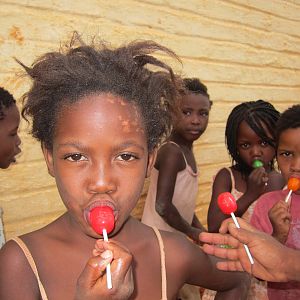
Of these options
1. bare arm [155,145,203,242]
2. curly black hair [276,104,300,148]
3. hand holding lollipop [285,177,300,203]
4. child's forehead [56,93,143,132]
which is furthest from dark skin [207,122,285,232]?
child's forehead [56,93,143,132]

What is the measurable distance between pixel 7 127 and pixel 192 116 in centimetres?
→ 162

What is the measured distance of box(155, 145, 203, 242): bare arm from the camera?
11.0 feet

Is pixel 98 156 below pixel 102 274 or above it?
above

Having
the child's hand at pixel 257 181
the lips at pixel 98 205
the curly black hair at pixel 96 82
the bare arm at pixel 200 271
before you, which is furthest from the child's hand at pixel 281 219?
the lips at pixel 98 205

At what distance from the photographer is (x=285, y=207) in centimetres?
225

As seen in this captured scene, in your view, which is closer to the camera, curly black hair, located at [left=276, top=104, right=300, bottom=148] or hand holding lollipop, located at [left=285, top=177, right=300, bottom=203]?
hand holding lollipop, located at [left=285, top=177, right=300, bottom=203]

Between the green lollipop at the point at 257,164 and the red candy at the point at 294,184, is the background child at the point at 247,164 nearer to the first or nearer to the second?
the green lollipop at the point at 257,164

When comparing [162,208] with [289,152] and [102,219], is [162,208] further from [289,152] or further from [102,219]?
[102,219]

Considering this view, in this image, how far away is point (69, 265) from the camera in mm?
1656

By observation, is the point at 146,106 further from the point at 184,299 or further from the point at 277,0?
the point at 277,0

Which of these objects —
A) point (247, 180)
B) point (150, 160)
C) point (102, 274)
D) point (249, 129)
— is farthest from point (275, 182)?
point (102, 274)

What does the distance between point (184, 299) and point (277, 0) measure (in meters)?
4.25

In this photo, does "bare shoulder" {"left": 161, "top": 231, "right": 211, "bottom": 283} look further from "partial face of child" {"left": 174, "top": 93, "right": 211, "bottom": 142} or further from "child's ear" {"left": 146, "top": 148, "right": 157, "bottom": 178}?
"partial face of child" {"left": 174, "top": 93, "right": 211, "bottom": 142}

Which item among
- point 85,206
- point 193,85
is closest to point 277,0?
point 193,85
